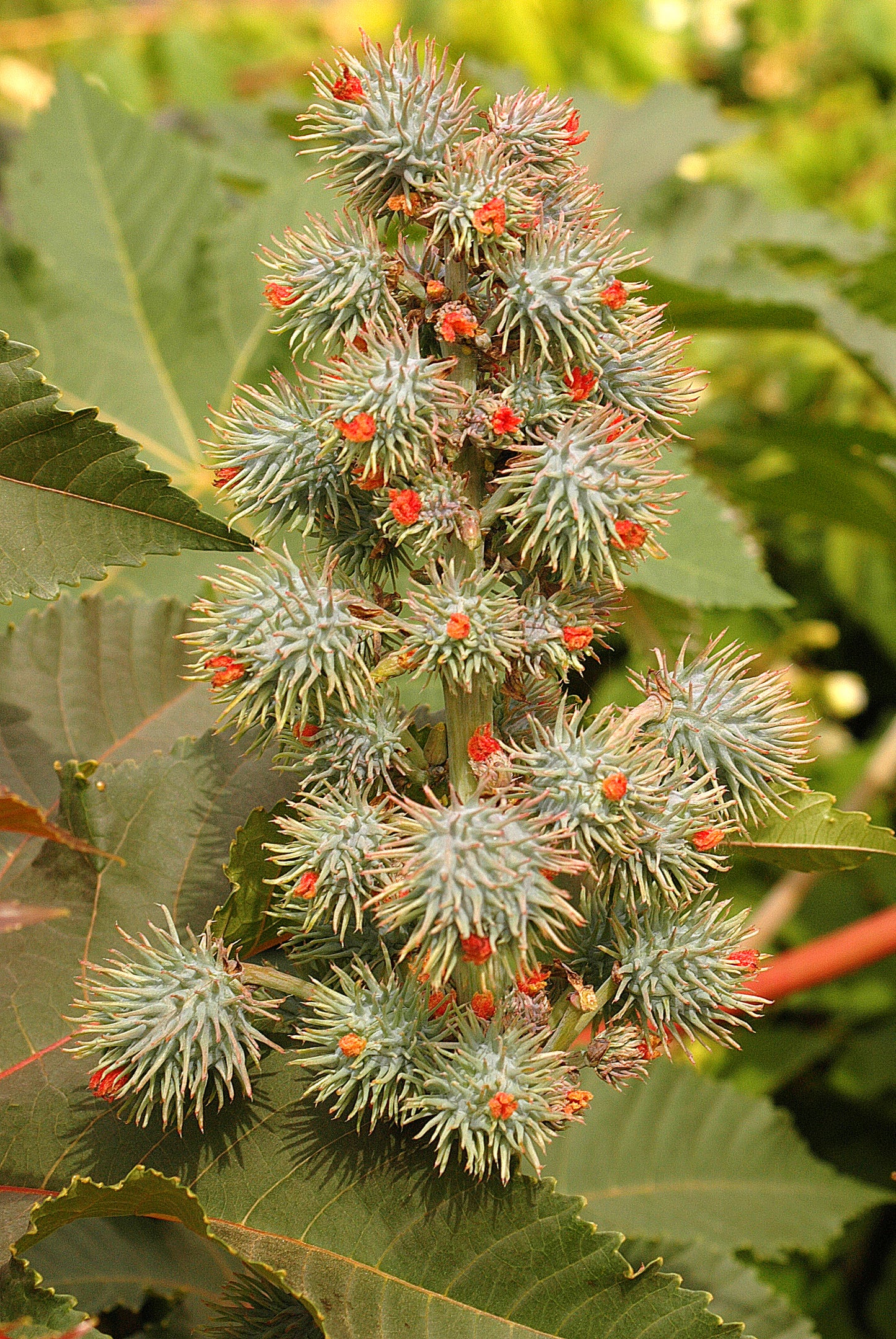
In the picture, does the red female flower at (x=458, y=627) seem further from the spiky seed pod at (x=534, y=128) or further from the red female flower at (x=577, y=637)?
the spiky seed pod at (x=534, y=128)

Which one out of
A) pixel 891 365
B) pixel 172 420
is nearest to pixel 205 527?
pixel 172 420

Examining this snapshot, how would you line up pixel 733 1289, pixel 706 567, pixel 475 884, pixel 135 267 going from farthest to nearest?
1. pixel 135 267
2. pixel 706 567
3. pixel 733 1289
4. pixel 475 884

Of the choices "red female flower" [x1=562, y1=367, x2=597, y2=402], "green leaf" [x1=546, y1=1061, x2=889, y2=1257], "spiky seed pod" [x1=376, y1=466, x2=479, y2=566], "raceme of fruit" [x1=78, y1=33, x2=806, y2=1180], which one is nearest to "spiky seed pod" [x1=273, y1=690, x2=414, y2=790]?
"raceme of fruit" [x1=78, y1=33, x2=806, y2=1180]

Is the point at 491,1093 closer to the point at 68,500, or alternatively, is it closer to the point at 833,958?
the point at 68,500

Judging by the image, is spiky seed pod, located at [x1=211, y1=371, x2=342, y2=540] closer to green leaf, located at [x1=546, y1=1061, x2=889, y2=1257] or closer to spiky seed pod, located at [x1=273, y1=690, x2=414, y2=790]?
spiky seed pod, located at [x1=273, y1=690, x2=414, y2=790]

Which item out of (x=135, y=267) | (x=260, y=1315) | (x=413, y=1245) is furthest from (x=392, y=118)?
(x=135, y=267)
